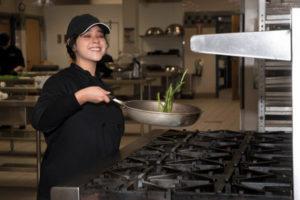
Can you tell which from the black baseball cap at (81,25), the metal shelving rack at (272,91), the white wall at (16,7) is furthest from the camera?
the white wall at (16,7)

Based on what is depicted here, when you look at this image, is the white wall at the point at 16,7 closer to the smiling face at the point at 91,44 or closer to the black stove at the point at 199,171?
the smiling face at the point at 91,44

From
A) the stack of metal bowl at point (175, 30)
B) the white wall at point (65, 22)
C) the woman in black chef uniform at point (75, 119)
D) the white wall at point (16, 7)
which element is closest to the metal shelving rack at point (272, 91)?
the woman in black chef uniform at point (75, 119)

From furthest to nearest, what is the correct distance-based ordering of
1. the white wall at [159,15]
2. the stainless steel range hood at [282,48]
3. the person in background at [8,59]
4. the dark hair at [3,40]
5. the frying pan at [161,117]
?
the white wall at [159,15] < the person in background at [8,59] < the dark hair at [3,40] < the frying pan at [161,117] < the stainless steel range hood at [282,48]

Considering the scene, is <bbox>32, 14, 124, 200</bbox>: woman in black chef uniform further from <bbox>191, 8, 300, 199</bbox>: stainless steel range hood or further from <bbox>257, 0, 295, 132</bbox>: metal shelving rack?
<bbox>257, 0, 295, 132</bbox>: metal shelving rack

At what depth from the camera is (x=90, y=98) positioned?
6.61ft

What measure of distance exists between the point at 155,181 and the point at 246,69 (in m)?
3.98

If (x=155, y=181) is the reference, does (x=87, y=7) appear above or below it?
above

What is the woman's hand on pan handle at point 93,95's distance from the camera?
1.96 metres

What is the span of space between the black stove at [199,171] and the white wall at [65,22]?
1308cm

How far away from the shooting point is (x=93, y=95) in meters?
1.99

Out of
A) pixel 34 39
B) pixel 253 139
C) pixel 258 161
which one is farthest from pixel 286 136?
pixel 34 39

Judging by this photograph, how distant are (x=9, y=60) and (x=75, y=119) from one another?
22.5 ft

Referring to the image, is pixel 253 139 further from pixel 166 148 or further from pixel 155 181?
pixel 155 181

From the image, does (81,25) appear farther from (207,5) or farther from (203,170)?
(207,5)
